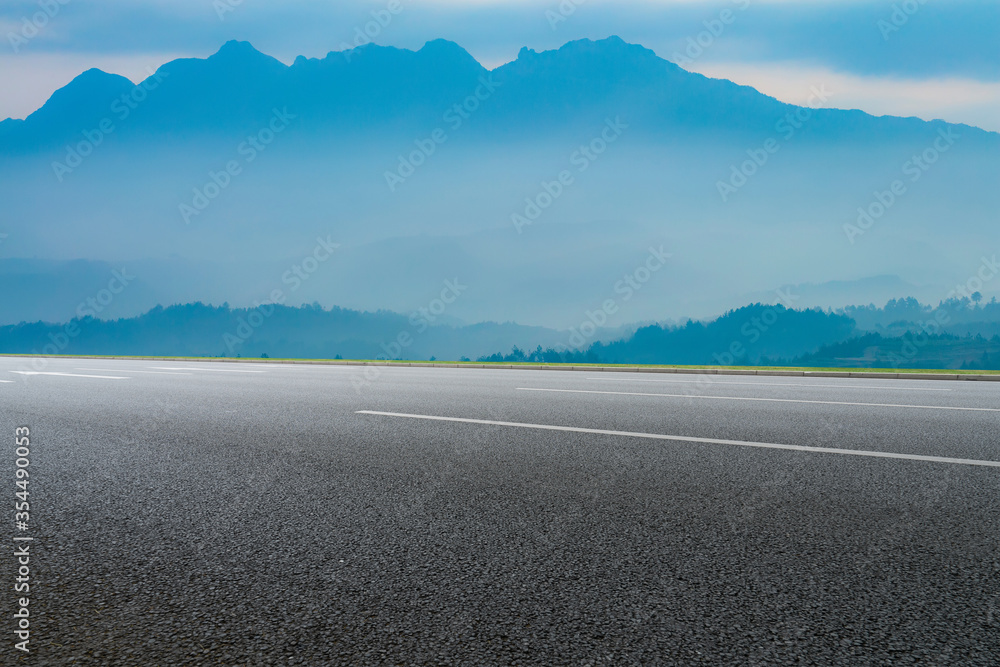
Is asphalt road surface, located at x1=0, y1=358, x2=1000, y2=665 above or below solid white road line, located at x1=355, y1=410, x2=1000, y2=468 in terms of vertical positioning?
below

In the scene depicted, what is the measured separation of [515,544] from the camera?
3.43 meters

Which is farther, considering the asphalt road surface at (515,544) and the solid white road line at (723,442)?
the solid white road line at (723,442)

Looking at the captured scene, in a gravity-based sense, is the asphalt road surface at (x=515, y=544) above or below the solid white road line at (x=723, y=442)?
below

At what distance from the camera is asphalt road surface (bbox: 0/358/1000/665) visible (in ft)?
8.05

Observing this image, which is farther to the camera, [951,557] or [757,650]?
[951,557]

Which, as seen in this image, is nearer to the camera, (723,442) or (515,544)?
(515,544)

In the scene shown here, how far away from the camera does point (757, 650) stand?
2359 millimetres

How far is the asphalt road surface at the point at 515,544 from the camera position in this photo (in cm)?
245

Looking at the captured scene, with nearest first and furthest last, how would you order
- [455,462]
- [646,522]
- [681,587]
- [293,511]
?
[681,587]
[646,522]
[293,511]
[455,462]

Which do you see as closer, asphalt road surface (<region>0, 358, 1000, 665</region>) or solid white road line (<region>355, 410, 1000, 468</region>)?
asphalt road surface (<region>0, 358, 1000, 665</region>)

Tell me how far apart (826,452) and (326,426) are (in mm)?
4760

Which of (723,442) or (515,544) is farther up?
(723,442)

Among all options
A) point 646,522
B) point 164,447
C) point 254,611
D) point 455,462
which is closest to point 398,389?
point 164,447

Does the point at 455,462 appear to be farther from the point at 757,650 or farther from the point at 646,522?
the point at 757,650
